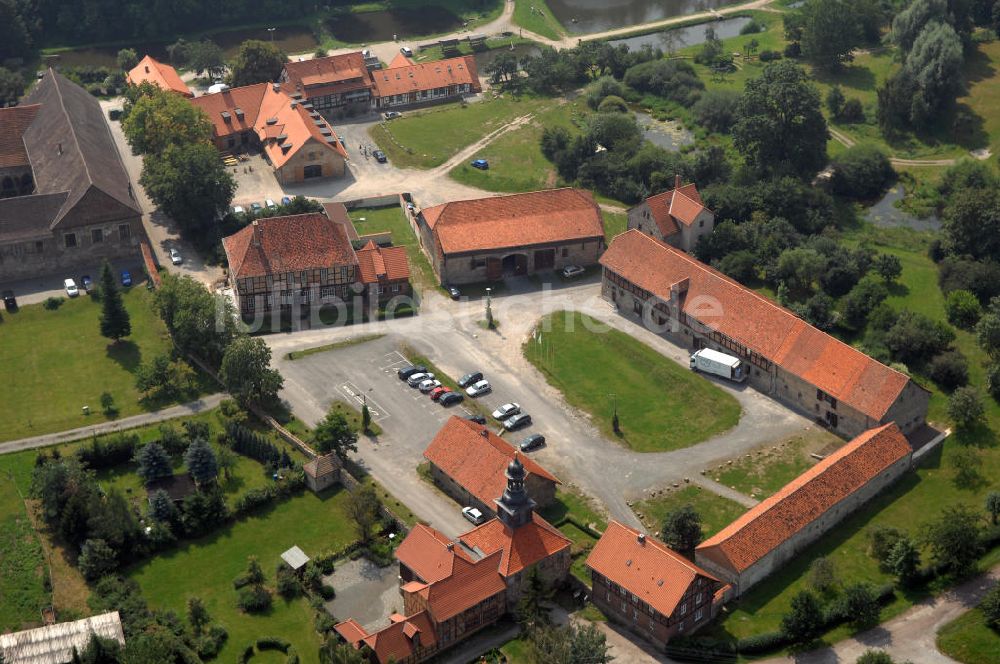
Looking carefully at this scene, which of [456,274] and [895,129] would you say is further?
[895,129]

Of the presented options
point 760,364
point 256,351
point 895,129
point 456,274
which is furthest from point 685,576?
point 895,129

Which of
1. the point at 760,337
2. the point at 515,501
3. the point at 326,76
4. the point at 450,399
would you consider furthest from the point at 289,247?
the point at 326,76

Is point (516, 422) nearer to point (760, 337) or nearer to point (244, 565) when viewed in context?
point (760, 337)

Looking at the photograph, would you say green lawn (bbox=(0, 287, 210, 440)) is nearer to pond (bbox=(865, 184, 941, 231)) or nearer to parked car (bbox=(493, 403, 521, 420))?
parked car (bbox=(493, 403, 521, 420))

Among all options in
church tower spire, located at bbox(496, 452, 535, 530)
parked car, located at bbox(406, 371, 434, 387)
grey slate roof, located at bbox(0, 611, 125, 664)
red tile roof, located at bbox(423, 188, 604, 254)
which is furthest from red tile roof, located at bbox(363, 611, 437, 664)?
red tile roof, located at bbox(423, 188, 604, 254)

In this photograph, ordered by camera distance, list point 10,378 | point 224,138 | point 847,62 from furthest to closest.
→ point 847,62, point 224,138, point 10,378

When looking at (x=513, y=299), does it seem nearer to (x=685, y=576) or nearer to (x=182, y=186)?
(x=182, y=186)
